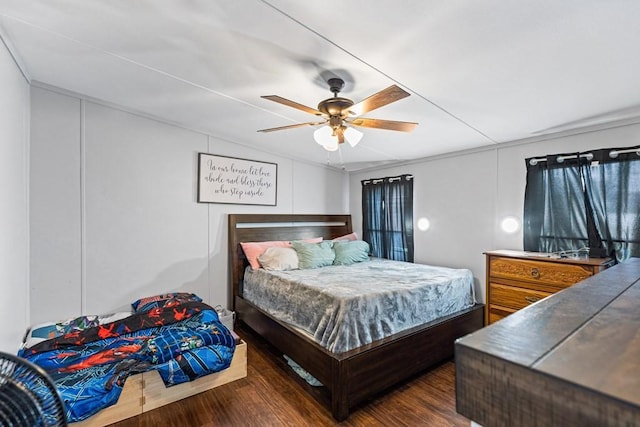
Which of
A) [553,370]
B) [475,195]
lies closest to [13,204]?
[553,370]

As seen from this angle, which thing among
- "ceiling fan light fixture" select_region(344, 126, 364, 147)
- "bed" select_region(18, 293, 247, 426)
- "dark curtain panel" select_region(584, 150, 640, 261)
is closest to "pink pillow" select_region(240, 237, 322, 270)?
"bed" select_region(18, 293, 247, 426)

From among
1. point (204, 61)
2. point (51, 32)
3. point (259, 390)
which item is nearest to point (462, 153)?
point (204, 61)

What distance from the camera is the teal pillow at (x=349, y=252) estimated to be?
386 cm

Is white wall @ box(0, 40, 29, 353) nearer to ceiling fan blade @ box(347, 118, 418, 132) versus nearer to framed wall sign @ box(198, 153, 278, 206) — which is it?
framed wall sign @ box(198, 153, 278, 206)

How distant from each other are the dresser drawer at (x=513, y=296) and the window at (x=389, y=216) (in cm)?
133

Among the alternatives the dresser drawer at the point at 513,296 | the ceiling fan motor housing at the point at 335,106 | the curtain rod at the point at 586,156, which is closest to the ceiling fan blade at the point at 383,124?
the ceiling fan motor housing at the point at 335,106

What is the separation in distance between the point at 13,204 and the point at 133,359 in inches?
55.1

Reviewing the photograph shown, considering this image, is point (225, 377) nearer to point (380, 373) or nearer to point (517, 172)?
point (380, 373)

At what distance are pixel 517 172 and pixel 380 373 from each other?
8.33 ft

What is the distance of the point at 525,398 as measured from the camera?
32cm

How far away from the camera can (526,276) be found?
2.67 meters

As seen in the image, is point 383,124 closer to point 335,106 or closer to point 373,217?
point 335,106

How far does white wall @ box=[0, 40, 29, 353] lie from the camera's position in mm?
1864

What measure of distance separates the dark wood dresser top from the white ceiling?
4.74ft
